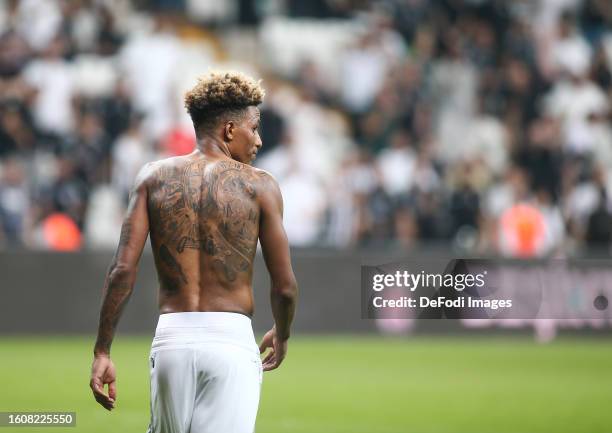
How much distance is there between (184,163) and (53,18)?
1378 cm

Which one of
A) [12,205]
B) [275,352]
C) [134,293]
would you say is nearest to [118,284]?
[275,352]

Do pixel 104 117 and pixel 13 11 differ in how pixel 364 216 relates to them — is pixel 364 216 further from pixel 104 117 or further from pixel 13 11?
pixel 13 11

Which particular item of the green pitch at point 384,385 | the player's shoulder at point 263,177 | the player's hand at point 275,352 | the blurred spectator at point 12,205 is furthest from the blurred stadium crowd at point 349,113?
the player's shoulder at point 263,177

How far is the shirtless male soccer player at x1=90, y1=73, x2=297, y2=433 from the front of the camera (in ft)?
16.1

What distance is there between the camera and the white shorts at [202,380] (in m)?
4.89

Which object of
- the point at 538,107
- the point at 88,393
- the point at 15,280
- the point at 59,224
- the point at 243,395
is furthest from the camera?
the point at 538,107

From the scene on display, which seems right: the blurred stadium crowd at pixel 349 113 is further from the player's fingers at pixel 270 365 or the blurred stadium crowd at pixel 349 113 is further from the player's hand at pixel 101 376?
the player's hand at pixel 101 376

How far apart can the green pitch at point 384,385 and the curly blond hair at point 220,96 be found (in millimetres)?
4134

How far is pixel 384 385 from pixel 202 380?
746 centimetres

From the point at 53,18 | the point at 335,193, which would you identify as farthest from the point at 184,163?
the point at 53,18

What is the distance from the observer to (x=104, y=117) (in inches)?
683

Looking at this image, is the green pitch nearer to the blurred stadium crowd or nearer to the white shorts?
the blurred stadium crowd

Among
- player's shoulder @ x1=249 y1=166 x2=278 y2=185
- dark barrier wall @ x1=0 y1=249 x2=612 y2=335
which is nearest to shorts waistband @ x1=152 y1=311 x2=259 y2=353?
player's shoulder @ x1=249 y1=166 x2=278 y2=185

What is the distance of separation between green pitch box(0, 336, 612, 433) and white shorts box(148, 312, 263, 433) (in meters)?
4.02
